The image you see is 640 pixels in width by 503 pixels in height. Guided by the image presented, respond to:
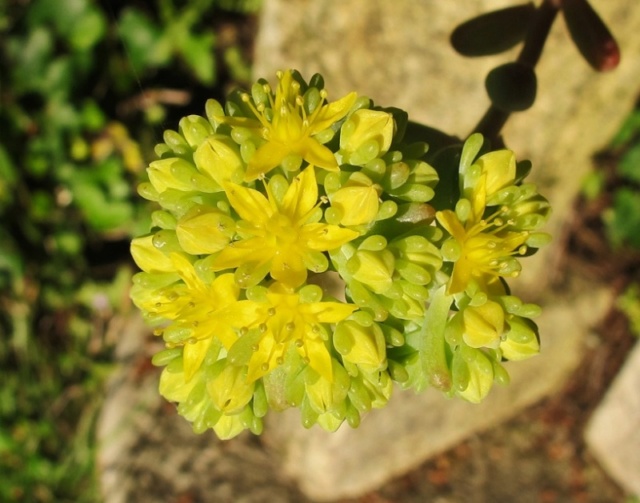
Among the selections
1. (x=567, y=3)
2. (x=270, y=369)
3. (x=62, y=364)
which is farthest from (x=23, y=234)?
(x=567, y=3)

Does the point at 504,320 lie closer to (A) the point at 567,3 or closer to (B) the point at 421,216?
(B) the point at 421,216

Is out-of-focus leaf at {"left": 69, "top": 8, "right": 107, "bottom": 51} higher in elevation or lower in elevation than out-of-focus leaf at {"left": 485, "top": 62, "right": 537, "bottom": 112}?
lower

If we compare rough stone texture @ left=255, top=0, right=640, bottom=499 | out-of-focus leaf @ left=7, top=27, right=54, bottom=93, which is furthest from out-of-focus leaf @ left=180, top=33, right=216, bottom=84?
out-of-focus leaf @ left=7, top=27, right=54, bottom=93

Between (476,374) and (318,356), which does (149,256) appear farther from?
(476,374)

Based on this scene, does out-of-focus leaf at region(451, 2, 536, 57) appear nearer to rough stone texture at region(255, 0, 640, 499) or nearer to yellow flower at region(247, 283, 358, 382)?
yellow flower at region(247, 283, 358, 382)

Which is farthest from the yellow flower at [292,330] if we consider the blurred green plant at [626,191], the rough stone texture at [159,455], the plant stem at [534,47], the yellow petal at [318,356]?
the blurred green plant at [626,191]
